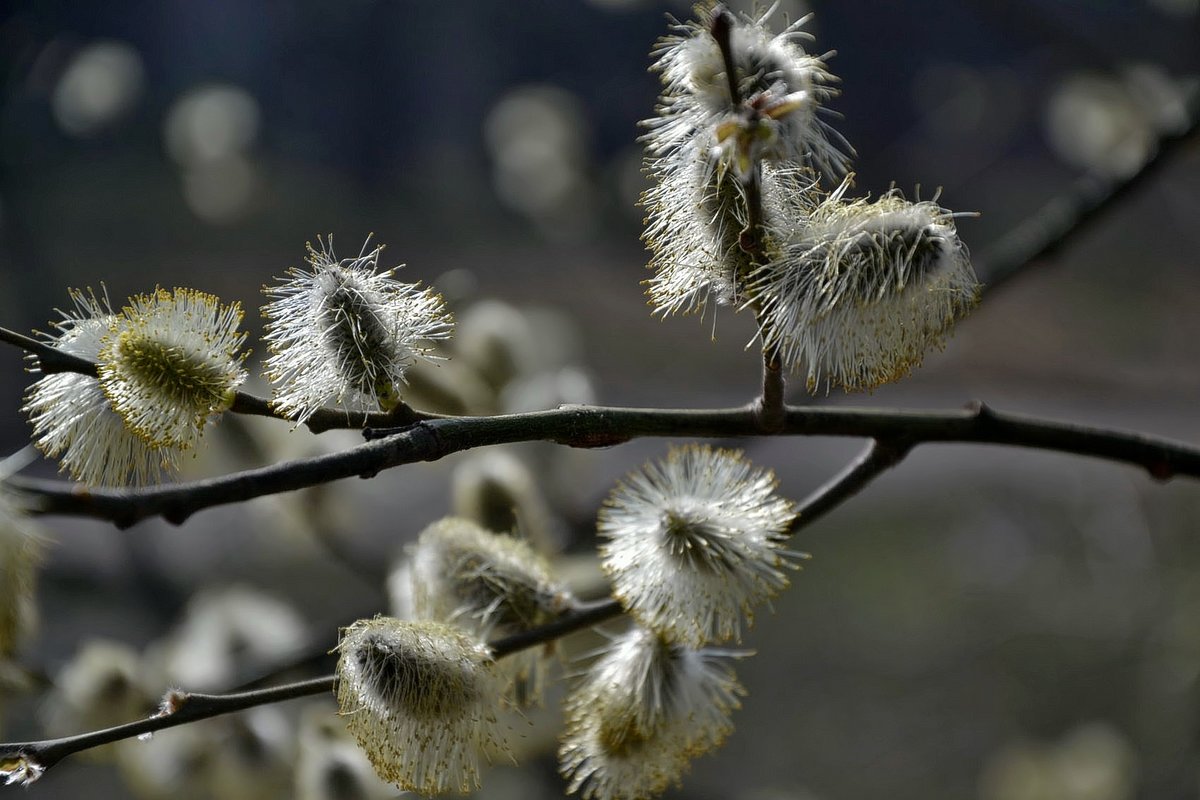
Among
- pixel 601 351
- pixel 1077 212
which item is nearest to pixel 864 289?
pixel 1077 212

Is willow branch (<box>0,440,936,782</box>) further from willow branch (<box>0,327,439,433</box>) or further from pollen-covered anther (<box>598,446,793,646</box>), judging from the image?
willow branch (<box>0,327,439,433</box>)

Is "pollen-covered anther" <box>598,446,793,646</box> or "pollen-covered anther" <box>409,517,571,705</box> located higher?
"pollen-covered anther" <box>598,446,793,646</box>

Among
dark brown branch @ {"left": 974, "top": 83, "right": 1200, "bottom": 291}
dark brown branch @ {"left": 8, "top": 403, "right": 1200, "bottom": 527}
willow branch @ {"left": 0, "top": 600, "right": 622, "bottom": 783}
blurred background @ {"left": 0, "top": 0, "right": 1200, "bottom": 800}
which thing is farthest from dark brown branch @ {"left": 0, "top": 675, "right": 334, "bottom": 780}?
dark brown branch @ {"left": 974, "top": 83, "right": 1200, "bottom": 291}

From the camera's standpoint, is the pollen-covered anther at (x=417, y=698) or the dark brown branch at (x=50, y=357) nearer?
the dark brown branch at (x=50, y=357)

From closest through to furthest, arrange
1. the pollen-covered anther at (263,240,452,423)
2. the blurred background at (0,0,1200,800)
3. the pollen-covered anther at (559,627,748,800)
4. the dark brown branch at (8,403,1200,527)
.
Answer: the dark brown branch at (8,403,1200,527), the pollen-covered anther at (263,240,452,423), the pollen-covered anther at (559,627,748,800), the blurred background at (0,0,1200,800)

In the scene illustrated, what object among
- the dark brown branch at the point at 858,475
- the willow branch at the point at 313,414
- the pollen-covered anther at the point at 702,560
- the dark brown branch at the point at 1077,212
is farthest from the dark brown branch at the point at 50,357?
the dark brown branch at the point at 1077,212

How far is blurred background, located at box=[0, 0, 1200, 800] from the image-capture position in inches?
53.7

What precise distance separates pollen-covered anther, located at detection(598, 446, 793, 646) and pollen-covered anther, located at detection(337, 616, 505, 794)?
0.35ft

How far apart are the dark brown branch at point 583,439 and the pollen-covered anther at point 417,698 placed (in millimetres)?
152

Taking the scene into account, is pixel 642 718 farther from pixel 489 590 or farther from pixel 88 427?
pixel 88 427

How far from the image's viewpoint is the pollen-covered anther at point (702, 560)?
0.69 m

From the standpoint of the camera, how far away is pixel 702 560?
27.5 inches

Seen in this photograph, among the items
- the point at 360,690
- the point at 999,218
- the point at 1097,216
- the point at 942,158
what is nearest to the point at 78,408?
the point at 360,690

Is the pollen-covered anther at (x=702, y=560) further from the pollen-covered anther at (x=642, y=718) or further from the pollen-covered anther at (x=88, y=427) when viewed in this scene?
the pollen-covered anther at (x=88, y=427)
